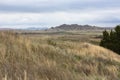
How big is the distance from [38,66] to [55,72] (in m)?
0.72

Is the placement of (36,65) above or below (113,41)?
above

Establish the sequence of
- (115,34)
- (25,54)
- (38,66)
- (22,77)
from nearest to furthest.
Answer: (22,77)
(38,66)
(25,54)
(115,34)

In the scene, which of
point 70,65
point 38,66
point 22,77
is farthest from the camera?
point 70,65

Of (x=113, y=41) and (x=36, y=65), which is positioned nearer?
(x=36, y=65)

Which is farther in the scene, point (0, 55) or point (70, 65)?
point (70, 65)

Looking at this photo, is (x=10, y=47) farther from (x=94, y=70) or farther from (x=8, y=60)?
(x=94, y=70)

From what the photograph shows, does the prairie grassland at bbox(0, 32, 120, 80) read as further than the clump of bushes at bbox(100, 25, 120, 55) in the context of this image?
No

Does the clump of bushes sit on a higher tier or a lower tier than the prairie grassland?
lower

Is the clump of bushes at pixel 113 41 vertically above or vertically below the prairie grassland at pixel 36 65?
below

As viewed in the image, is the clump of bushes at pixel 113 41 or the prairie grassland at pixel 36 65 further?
the clump of bushes at pixel 113 41

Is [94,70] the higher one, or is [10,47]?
[10,47]

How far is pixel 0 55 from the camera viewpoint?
10.6 metres

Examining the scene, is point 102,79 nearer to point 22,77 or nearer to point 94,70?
point 94,70

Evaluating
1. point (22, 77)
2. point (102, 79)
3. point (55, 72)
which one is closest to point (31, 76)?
point (22, 77)
